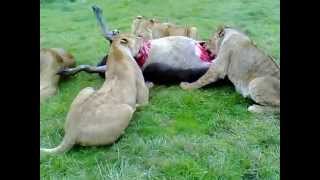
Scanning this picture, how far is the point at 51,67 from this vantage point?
691 centimetres

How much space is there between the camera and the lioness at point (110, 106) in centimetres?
505

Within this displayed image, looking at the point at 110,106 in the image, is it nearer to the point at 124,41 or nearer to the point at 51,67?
the point at 124,41

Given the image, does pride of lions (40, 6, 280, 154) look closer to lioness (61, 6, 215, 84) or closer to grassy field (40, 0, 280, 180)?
lioness (61, 6, 215, 84)

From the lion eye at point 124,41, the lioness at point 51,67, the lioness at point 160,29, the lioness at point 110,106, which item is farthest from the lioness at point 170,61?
the lioness at point 160,29

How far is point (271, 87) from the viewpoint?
6016 millimetres

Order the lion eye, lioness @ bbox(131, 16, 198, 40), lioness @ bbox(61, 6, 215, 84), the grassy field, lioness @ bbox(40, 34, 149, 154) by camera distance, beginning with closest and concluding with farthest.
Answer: the grassy field < lioness @ bbox(40, 34, 149, 154) < the lion eye < lioness @ bbox(61, 6, 215, 84) < lioness @ bbox(131, 16, 198, 40)

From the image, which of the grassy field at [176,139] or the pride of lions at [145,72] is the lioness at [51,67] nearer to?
the pride of lions at [145,72]

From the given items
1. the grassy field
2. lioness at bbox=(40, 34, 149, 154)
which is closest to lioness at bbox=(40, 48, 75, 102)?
the grassy field

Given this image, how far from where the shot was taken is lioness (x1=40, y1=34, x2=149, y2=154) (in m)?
5.05
